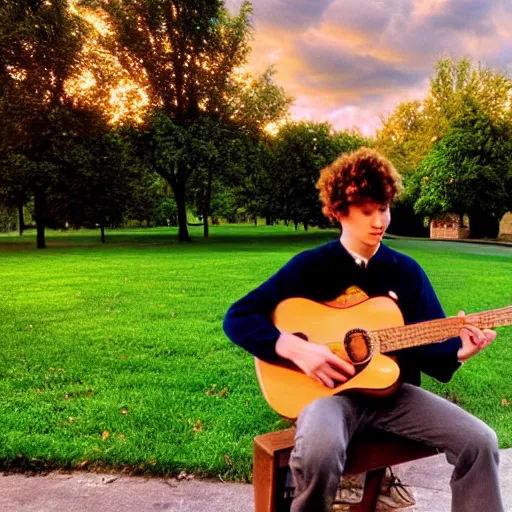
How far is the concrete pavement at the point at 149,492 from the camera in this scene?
8.90ft

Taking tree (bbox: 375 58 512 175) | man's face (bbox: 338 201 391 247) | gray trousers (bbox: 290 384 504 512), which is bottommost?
gray trousers (bbox: 290 384 504 512)

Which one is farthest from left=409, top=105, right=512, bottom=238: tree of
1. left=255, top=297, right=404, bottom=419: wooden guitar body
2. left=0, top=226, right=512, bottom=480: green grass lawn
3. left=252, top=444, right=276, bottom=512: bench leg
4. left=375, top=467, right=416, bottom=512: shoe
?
left=252, top=444, right=276, bottom=512: bench leg

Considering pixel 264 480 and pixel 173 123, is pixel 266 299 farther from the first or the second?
pixel 173 123

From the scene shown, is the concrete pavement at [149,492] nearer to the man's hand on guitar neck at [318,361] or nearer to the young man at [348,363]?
the young man at [348,363]

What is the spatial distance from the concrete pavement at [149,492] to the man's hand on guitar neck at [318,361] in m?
1.09

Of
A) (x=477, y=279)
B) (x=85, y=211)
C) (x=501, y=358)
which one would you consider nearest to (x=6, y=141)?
(x=85, y=211)

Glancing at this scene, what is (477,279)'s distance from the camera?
12.2m

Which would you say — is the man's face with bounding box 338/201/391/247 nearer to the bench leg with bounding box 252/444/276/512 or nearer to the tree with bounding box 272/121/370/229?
the bench leg with bounding box 252/444/276/512

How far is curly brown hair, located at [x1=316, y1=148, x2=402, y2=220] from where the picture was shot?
89.9 inches

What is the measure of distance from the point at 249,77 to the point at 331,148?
5.87m

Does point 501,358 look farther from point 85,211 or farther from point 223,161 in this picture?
point 85,211

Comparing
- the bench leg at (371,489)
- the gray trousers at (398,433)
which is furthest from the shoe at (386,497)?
the gray trousers at (398,433)

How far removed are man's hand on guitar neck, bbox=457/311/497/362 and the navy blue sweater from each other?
0.02 m

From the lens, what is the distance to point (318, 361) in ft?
6.36
